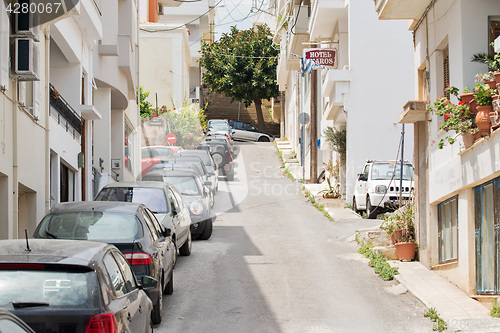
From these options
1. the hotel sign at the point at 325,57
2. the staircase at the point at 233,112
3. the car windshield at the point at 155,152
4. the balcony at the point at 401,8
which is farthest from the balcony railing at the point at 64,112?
the staircase at the point at 233,112

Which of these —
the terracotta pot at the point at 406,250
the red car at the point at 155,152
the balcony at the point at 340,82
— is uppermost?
the balcony at the point at 340,82

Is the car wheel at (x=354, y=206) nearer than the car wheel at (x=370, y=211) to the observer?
No

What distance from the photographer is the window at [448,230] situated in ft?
42.2

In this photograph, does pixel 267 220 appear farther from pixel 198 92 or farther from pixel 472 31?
pixel 198 92

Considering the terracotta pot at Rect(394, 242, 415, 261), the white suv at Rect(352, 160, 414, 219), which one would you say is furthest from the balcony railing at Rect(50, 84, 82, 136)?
the white suv at Rect(352, 160, 414, 219)

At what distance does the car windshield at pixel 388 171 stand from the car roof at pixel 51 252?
15383 mm

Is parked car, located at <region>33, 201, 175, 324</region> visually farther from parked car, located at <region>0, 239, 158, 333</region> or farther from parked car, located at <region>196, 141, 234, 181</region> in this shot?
parked car, located at <region>196, 141, 234, 181</region>

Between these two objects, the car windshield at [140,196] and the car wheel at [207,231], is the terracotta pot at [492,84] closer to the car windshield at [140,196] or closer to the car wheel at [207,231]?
the car windshield at [140,196]

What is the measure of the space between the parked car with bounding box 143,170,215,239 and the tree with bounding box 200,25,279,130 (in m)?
35.4

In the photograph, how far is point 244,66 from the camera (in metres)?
55.1

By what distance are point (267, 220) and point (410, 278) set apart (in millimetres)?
8835

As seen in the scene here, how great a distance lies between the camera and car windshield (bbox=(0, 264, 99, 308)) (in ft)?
18.5

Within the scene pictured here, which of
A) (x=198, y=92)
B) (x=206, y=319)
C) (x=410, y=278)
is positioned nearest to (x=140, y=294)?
(x=206, y=319)

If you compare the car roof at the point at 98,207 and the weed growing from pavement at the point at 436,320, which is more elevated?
the car roof at the point at 98,207
